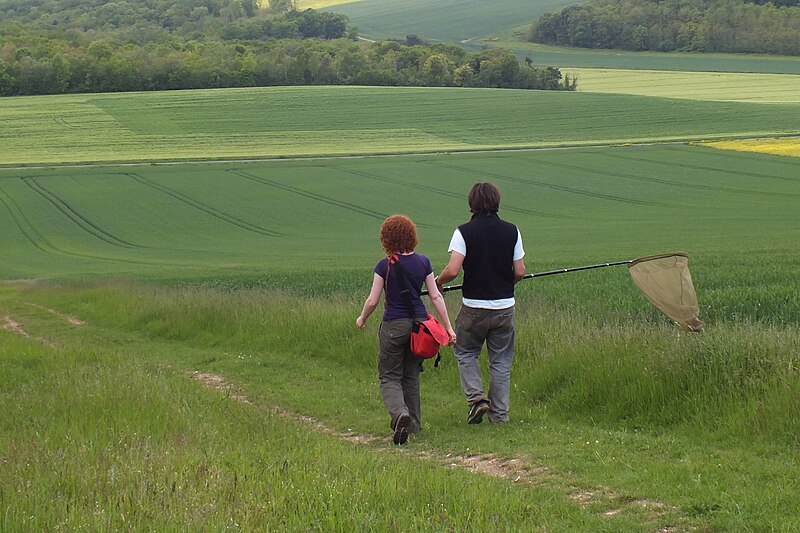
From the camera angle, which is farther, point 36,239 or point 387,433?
point 36,239

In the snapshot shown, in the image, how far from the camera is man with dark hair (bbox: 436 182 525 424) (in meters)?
8.96

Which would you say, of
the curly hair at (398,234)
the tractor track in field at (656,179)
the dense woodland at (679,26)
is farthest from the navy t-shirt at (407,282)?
the dense woodland at (679,26)

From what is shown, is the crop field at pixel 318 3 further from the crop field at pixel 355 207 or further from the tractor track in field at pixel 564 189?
the tractor track in field at pixel 564 189

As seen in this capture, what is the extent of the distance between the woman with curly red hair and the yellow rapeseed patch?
48.6m

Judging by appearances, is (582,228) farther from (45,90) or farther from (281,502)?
(45,90)

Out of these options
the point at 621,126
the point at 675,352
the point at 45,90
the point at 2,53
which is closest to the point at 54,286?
the point at 675,352

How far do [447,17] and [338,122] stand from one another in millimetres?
86400

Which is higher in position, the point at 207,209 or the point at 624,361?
the point at 624,361

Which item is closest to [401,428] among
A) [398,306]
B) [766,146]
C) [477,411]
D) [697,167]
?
[477,411]

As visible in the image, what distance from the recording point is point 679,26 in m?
121

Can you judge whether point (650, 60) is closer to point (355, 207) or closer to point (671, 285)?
point (355, 207)

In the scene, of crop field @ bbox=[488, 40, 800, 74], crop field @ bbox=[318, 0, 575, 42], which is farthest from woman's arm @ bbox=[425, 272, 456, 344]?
crop field @ bbox=[318, 0, 575, 42]

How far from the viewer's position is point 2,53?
92.4 meters

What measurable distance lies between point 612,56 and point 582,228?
92.9m
